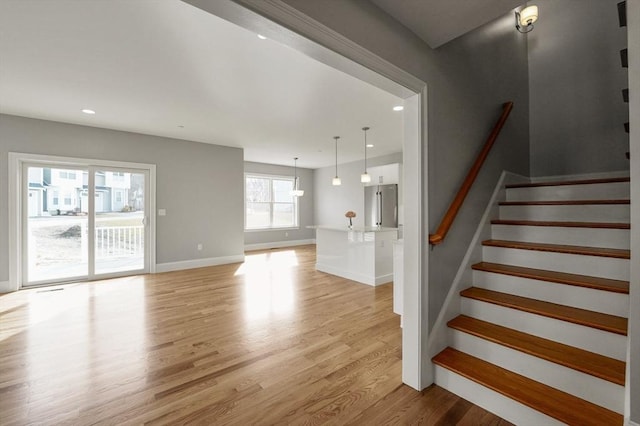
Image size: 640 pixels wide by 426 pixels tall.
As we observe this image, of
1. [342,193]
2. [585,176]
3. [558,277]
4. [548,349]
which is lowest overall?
[548,349]

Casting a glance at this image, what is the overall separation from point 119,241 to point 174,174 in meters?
1.63

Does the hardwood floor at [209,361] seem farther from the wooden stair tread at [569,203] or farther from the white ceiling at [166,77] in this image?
the white ceiling at [166,77]

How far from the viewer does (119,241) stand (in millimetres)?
5082

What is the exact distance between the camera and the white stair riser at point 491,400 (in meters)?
1.49

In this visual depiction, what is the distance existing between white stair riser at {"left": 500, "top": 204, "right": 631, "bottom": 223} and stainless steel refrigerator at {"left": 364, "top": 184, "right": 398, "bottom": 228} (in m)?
4.25

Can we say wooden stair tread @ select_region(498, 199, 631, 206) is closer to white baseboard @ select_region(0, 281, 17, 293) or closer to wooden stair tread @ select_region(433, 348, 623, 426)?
wooden stair tread @ select_region(433, 348, 623, 426)

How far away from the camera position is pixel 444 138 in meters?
2.11

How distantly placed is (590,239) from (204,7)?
304 centimetres

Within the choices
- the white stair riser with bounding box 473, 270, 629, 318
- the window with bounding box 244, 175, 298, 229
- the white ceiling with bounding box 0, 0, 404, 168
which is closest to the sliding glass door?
the white ceiling with bounding box 0, 0, 404, 168

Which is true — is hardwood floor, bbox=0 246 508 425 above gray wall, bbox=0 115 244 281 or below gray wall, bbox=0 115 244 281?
below

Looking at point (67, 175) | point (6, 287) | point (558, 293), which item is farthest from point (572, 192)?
point (6, 287)

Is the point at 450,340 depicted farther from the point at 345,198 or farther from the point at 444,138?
the point at 345,198

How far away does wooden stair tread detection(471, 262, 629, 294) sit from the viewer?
171 centimetres

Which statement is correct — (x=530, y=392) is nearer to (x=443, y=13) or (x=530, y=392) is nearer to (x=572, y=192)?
(x=572, y=192)
